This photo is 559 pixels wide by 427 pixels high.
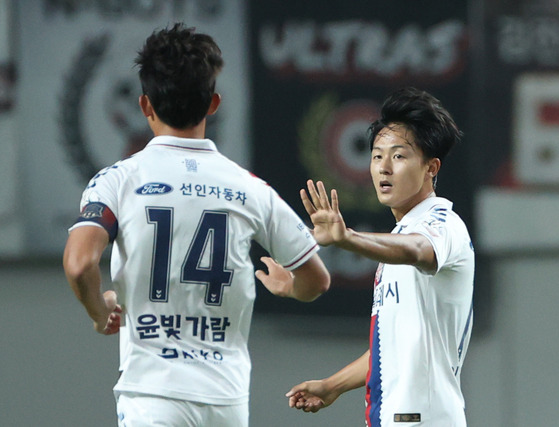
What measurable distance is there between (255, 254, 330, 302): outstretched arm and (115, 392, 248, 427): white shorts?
1.40 ft

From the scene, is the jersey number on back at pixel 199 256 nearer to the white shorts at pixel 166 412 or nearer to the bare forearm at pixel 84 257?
the bare forearm at pixel 84 257

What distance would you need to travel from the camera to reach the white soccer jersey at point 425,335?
3002mm

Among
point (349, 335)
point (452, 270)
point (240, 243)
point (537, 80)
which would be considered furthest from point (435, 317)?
point (537, 80)

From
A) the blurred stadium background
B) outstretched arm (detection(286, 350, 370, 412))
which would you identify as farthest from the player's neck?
the blurred stadium background

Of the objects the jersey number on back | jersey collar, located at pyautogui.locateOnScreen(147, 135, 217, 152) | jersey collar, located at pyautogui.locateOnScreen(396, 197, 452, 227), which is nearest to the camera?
the jersey number on back

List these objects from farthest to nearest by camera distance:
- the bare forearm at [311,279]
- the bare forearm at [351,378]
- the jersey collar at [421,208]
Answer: the bare forearm at [351,378]
the jersey collar at [421,208]
the bare forearm at [311,279]

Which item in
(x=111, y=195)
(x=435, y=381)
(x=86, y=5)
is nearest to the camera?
(x=111, y=195)

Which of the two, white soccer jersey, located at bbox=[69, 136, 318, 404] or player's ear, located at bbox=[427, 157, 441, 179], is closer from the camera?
white soccer jersey, located at bbox=[69, 136, 318, 404]

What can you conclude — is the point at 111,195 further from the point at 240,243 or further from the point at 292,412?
the point at 292,412

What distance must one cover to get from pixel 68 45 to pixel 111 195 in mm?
4334

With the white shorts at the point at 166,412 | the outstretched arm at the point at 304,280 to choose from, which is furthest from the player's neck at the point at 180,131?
the white shorts at the point at 166,412

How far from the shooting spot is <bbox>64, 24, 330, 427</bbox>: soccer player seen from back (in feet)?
9.16

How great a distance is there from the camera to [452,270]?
305 cm

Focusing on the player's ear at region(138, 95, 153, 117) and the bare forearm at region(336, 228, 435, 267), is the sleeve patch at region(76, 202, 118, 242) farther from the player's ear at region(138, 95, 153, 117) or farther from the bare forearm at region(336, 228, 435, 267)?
the bare forearm at region(336, 228, 435, 267)
